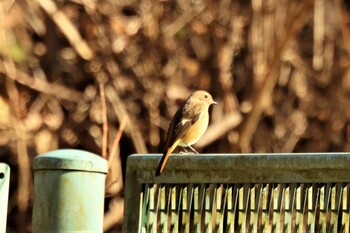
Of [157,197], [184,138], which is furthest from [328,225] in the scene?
[184,138]

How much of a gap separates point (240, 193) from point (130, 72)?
209 inches

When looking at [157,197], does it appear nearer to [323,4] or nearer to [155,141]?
[155,141]

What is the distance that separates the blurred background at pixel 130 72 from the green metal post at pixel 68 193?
4.83 metres

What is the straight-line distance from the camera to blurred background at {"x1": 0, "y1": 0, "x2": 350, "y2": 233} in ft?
29.6

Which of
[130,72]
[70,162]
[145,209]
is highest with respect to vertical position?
[130,72]

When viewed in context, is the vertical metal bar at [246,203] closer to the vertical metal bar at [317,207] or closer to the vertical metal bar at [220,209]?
the vertical metal bar at [220,209]

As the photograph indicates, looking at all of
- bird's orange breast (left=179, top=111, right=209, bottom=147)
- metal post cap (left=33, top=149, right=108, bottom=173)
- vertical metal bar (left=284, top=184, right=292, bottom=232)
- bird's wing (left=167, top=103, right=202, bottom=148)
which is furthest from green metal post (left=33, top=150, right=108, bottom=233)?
bird's orange breast (left=179, top=111, right=209, bottom=147)

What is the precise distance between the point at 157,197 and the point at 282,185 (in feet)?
1.79

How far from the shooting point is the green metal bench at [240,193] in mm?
3736

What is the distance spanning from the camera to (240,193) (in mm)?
3914

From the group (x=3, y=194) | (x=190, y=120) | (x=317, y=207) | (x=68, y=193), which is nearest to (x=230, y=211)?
(x=317, y=207)

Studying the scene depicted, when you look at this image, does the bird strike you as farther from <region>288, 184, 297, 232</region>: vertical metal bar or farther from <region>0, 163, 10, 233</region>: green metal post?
<region>288, 184, 297, 232</region>: vertical metal bar

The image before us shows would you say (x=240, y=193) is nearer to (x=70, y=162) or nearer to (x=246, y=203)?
(x=246, y=203)

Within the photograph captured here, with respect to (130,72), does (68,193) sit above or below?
below
